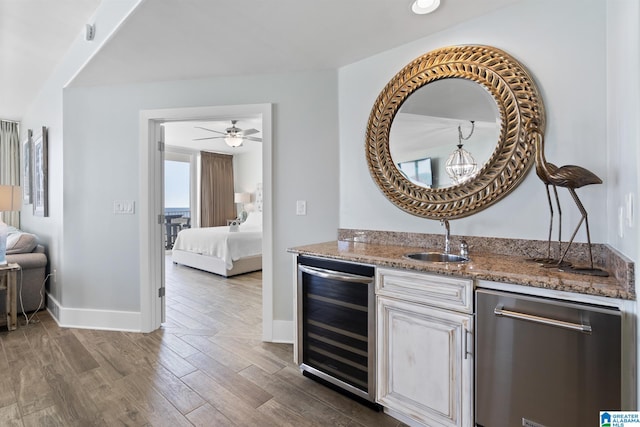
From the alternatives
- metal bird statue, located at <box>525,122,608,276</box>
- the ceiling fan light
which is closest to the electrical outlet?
metal bird statue, located at <box>525,122,608,276</box>

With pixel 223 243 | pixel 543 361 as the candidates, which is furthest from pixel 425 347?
pixel 223 243

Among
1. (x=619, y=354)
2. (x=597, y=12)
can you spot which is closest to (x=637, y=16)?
(x=597, y=12)

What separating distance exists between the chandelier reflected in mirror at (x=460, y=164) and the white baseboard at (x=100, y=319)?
9.71 feet

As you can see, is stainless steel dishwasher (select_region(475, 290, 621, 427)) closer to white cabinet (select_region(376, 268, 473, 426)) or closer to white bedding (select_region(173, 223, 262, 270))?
white cabinet (select_region(376, 268, 473, 426))

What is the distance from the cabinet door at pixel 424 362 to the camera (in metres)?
1.41

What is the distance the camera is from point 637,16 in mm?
1052

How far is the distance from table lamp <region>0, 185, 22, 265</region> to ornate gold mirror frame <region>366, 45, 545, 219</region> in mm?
3543

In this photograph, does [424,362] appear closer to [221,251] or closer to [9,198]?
[221,251]

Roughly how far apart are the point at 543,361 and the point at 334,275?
1053 millimetres

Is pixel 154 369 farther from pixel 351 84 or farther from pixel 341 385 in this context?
pixel 351 84

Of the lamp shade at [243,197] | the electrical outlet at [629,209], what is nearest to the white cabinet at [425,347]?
the electrical outlet at [629,209]

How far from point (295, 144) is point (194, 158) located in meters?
5.70

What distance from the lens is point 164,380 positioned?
6.71 ft

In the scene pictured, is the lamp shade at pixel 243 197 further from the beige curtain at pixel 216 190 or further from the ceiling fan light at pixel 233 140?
the ceiling fan light at pixel 233 140
